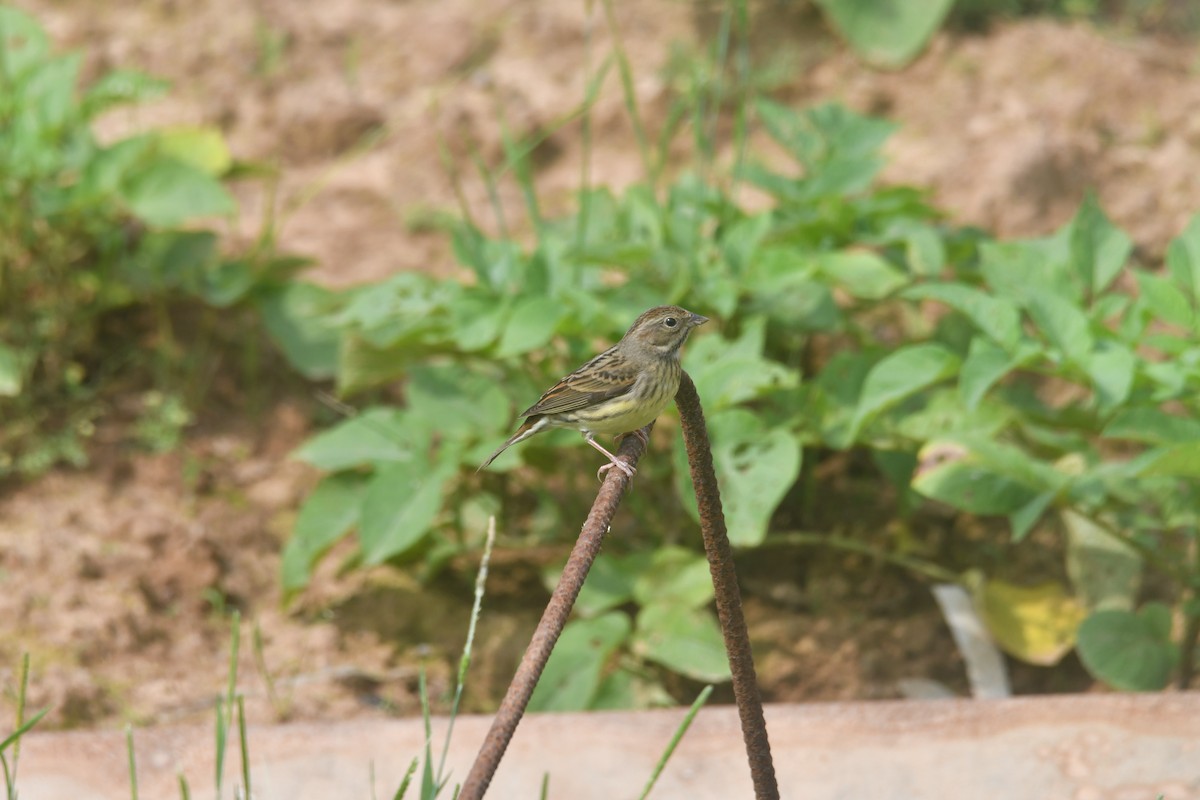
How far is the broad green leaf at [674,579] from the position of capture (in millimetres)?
4121

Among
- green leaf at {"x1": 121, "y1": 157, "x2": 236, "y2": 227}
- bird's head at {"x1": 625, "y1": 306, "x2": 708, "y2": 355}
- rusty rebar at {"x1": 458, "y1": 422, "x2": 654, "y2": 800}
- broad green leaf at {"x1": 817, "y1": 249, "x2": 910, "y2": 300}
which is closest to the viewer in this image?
rusty rebar at {"x1": 458, "y1": 422, "x2": 654, "y2": 800}

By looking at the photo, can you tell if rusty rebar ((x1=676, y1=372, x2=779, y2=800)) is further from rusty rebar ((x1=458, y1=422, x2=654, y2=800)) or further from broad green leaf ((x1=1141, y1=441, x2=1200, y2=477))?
broad green leaf ((x1=1141, y1=441, x2=1200, y2=477))

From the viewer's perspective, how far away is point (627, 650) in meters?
4.36

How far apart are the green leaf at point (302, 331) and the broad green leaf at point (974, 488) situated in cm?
256

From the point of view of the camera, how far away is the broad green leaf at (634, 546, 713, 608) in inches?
162

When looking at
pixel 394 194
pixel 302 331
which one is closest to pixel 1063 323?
pixel 302 331

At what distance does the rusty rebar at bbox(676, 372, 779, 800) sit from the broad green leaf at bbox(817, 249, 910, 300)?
2.17 meters

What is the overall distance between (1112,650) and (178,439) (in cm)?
353

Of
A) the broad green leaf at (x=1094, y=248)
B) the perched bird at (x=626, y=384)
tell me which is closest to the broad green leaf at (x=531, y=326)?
the perched bird at (x=626, y=384)

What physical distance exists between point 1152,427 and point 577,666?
5.40 feet

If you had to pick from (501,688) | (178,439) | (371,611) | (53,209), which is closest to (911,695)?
(501,688)

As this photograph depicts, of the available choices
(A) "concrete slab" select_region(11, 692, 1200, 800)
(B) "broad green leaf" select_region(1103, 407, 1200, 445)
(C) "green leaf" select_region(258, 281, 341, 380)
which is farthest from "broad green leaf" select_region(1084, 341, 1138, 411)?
(C) "green leaf" select_region(258, 281, 341, 380)

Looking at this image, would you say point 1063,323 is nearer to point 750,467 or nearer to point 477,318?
point 750,467

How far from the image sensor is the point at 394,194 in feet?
21.5
